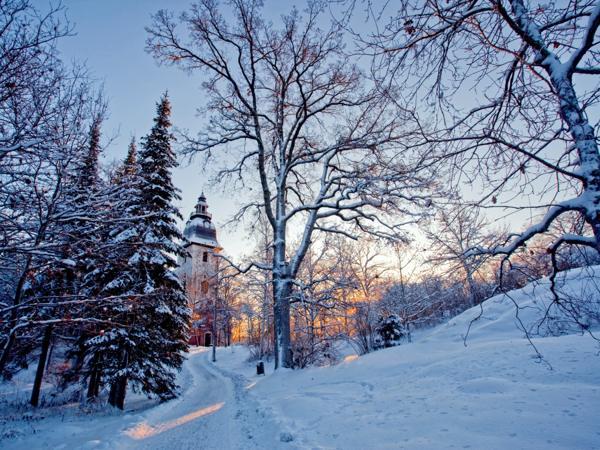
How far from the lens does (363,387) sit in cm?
643

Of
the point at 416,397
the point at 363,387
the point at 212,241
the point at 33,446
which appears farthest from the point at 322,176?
the point at 212,241

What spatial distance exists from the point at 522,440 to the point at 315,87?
12.1 metres

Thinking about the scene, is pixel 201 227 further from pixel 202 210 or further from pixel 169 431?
pixel 169 431

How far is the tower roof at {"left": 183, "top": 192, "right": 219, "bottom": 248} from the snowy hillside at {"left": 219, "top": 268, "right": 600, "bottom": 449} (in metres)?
45.3

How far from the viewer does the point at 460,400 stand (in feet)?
14.1

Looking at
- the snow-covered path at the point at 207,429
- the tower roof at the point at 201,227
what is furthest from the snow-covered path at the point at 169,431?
the tower roof at the point at 201,227

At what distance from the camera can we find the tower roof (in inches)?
1988

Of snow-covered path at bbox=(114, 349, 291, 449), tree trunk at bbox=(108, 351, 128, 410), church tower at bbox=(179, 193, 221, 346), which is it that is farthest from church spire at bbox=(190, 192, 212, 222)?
snow-covered path at bbox=(114, 349, 291, 449)

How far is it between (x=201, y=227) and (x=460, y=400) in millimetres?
51216

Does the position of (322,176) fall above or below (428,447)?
above

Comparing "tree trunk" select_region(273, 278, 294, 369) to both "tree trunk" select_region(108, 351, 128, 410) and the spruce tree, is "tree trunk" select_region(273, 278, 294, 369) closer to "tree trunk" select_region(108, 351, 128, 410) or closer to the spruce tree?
the spruce tree

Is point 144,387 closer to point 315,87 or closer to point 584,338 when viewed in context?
point 584,338

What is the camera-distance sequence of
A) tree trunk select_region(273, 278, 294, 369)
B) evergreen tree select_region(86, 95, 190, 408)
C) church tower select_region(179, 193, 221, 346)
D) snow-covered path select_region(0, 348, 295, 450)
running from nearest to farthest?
snow-covered path select_region(0, 348, 295, 450) → evergreen tree select_region(86, 95, 190, 408) → tree trunk select_region(273, 278, 294, 369) → church tower select_region(179, 193, 221, 346)

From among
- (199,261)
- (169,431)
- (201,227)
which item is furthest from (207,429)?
(201,227)
